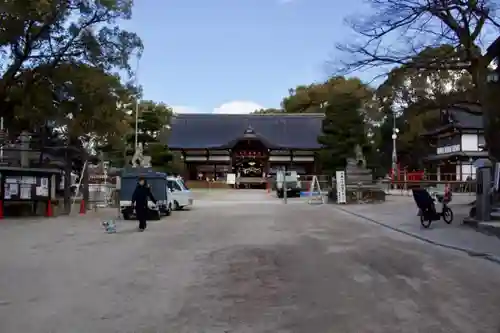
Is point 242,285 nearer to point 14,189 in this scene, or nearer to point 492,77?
point 492,77

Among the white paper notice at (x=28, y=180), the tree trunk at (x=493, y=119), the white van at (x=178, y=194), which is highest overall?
the tree trunk at (x=493, y=119)

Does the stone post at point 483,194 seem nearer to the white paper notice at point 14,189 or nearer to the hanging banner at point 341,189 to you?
the hanging banner at point 341,189

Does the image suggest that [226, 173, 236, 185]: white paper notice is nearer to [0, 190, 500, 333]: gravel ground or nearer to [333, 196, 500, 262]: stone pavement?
[333, 196, 500, 262]: stone pavement

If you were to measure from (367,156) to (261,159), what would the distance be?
67.0 feet

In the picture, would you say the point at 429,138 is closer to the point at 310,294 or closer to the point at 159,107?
the point at 159,107

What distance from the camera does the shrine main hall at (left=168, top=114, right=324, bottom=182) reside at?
63094 mm

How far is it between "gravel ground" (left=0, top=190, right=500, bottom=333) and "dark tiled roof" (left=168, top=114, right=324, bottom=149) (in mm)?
48659

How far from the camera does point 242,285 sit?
8625 millimetres

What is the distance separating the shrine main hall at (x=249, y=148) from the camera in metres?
63.1

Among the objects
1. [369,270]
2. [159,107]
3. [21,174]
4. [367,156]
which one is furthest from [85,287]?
[159,107]

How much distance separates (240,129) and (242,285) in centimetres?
6020

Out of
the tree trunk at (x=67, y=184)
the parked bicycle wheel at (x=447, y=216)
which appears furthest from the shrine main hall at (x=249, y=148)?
the parked bicycle wheel at (x=447, y=216)

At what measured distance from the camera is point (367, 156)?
45781 mm

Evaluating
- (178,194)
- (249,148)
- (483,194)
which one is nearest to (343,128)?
(178,194)
